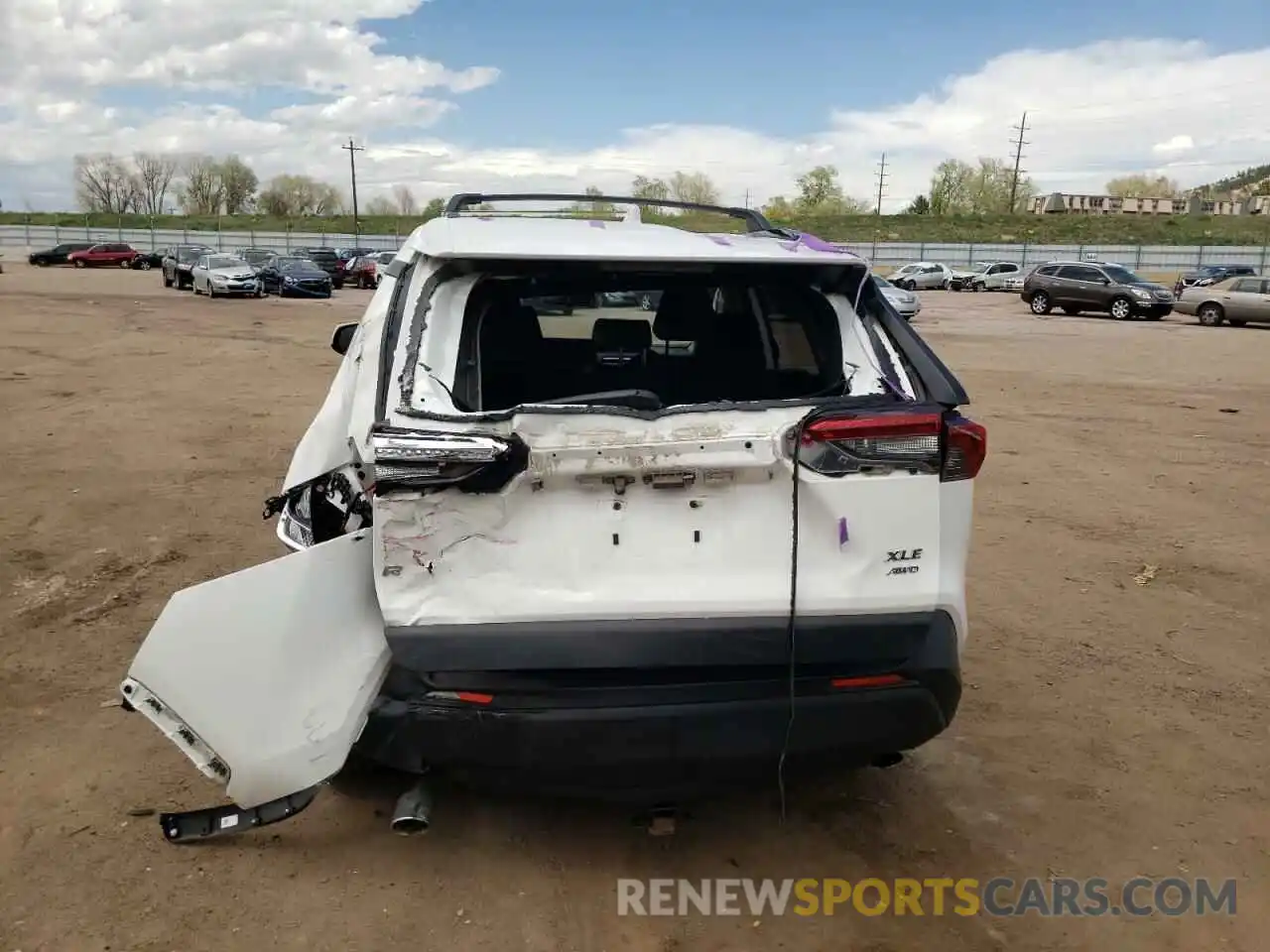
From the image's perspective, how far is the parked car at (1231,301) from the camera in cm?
2647

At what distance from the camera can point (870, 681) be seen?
2.73 metres

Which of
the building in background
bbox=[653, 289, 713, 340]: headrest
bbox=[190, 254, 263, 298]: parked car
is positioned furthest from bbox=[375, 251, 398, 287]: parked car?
the building in background

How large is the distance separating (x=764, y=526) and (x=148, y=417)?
9384mm

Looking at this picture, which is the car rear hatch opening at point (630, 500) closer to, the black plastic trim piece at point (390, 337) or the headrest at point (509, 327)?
the black plastic trim piece at point (390, 337)

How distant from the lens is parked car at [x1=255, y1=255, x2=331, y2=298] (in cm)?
3350

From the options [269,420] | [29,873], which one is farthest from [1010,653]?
[269,420]

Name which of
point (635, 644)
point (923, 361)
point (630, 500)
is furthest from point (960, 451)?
point (635, 644)

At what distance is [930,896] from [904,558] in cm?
105

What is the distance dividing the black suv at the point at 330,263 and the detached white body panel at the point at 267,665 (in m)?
39.1

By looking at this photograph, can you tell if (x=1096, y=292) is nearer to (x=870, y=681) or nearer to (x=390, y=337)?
(x=870, y=681)

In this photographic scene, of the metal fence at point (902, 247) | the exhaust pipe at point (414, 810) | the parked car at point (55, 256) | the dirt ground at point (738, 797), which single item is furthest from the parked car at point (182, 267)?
the exhaust pipe at point (414, 810)

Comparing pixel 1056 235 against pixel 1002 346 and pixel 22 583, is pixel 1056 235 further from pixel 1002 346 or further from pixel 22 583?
pixel 22 583

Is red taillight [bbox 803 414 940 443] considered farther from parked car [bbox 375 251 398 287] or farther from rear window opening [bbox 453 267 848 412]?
parked car [bbox 375 251 398 287]

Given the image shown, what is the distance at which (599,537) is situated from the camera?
264 centimetres
